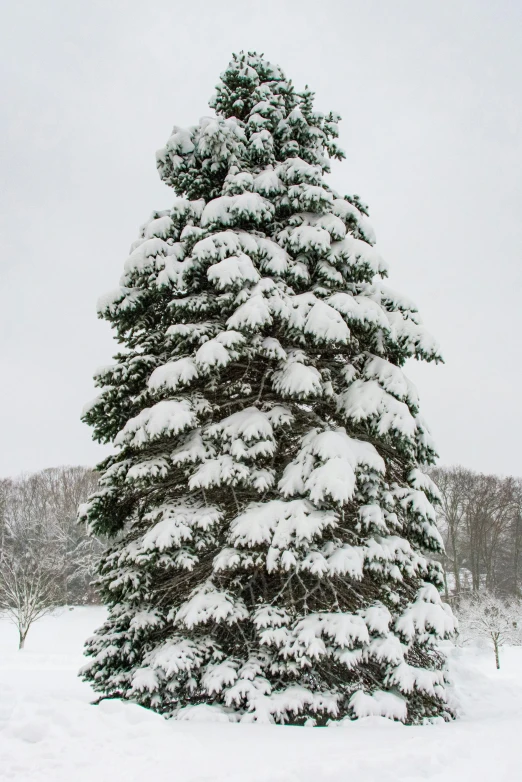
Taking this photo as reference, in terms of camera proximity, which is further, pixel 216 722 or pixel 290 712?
pixel 290 712

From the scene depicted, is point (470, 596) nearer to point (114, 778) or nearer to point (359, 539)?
point (359, 539)

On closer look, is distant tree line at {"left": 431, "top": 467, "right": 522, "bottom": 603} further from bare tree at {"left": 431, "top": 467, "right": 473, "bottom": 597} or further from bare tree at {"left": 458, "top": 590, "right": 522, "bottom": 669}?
bare tree at {"left": 458, "top": 590, "right": 522, "bottom": 669}

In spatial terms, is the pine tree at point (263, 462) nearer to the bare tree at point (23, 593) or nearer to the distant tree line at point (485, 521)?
the bare tree at point (23, 593)

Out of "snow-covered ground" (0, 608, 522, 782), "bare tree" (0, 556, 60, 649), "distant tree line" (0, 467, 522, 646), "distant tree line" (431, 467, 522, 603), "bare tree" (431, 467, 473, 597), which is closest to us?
"snow-covered ground" (0, 608, 522, 782)

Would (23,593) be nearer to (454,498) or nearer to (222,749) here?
(222,749)

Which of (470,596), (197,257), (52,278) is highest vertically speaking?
(52,278)

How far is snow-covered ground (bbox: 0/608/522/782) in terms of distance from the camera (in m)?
3.30

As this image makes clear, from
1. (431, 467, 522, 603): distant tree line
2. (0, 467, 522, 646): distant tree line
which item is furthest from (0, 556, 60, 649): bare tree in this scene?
(431, 467, 522, 603): distant tree line

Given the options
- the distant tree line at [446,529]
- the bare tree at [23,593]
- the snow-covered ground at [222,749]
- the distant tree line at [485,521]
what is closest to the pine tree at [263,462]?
the snow-covered ground at [222,749]

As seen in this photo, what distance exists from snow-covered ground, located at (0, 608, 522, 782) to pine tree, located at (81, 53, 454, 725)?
2.72 feet

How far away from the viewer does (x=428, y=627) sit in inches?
232

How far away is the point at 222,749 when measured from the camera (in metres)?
3.96

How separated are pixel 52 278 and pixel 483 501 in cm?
7252

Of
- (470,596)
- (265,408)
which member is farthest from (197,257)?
(470,596)
